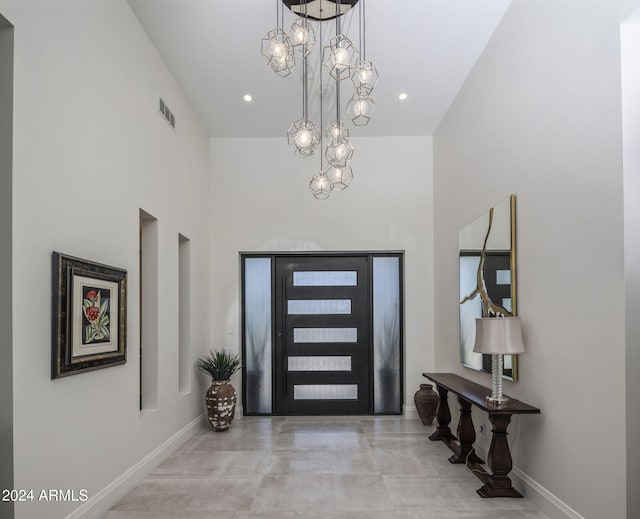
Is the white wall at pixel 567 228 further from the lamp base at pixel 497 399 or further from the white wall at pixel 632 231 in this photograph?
the lamp base at pixel 497 399

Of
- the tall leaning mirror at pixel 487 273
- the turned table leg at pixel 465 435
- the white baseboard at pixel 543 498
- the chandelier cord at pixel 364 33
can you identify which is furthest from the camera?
the turned table leg at pixel 465 435

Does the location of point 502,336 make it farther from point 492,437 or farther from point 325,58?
point 325,58

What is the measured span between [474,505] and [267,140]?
16.6ft

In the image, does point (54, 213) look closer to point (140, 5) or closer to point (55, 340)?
point (55, 340)

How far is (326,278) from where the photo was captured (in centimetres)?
704

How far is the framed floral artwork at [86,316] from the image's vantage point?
290 centimetres

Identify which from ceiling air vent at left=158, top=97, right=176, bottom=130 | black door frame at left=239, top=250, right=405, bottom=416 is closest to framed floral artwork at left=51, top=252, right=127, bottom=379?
ceiling air vent at left=158, top=97, right=176, bottom=130

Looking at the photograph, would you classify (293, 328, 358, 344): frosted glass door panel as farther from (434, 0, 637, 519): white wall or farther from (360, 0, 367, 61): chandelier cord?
(360, 0, 367, 61): chandelier cord

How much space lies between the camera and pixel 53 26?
9.62 feet

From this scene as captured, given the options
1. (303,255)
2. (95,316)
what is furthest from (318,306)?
(95,316)

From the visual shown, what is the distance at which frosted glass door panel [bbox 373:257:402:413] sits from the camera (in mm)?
6926

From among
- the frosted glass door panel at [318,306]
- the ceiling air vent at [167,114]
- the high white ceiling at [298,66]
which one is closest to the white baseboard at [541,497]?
the frosted glass door panel at [318,306]

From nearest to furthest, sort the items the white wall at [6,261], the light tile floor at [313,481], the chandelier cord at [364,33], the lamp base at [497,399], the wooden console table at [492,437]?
the white wall at [6,261]
the light tile floor at [313,481]
the wooden console table at [492,437]
the lamp base at [497,399]
the chandelier cord at [364,33]

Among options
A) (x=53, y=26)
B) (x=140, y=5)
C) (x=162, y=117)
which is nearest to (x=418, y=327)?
(x=162, y=117)
